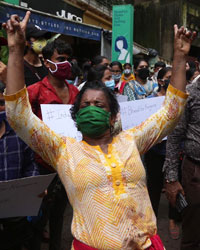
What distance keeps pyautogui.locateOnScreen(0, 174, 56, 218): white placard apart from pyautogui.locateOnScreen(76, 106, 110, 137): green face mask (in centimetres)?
39

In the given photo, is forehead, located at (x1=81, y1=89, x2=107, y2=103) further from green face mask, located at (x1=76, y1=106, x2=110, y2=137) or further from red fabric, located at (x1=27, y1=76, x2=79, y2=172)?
red fabric, located at (x1=27, y1=76, x2=79, y2=172)

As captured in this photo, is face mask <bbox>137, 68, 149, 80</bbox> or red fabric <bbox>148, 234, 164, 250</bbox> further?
face mask <bbox>137, 68, 149, 80</bbox>

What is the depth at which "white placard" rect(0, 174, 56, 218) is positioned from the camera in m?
1.90

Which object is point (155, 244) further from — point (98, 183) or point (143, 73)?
point (143, 73)

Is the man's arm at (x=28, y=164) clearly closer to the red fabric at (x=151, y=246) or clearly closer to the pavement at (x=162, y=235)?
the red fabric at (x=151, y=246)

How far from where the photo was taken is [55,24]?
31.7 ft

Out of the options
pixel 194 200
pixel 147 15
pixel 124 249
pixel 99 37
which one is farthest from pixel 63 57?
pixel 147 15

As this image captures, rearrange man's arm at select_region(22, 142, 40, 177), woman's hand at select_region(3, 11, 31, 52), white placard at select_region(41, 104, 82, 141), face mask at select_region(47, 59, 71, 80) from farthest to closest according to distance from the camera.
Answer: face mask at select_region(47, 59, 71, 80) < white placard at select_region(41, 104, 82, 141) < man's arm at select_region(22, 142, 40, 177) < woman's hand at select_region(3, 11, 31, 52)

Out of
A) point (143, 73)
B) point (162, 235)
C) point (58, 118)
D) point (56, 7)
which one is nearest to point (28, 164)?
point (58, 118)

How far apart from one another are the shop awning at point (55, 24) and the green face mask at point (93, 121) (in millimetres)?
6076

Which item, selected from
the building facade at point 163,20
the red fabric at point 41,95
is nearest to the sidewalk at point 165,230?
the red fabric at point 41,95

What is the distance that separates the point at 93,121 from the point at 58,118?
1.03 metres

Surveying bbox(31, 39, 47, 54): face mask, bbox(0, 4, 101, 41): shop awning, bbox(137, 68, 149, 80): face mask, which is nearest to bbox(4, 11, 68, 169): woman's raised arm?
bbox(31, 39, 47, 54): face mask

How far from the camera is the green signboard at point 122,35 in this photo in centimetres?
946
